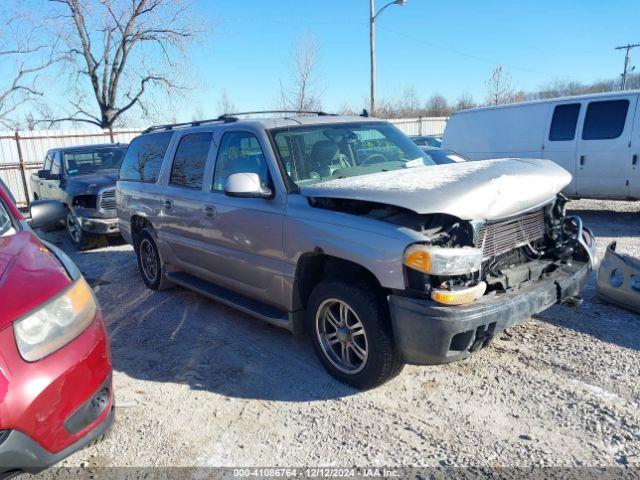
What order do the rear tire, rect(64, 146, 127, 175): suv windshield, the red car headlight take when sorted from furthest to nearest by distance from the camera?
1. rect(64, 146, 127, 175): suv windshield
2. the rear tire
3. the red car headlight

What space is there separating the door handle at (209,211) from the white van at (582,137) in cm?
696

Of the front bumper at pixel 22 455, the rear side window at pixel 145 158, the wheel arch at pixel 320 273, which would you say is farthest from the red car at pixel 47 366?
the rear side window at pixel 145 158

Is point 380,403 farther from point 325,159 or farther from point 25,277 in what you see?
point 25,277

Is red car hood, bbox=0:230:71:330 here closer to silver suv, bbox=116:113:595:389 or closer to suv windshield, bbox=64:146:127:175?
silver suv, bbox=116:113:595:389

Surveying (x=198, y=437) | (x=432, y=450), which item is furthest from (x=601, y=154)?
(x=198, y=437)

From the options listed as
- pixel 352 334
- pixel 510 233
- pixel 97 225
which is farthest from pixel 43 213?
pixel 97 225

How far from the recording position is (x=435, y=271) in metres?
2.83

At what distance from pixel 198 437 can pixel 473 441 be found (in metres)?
1.64

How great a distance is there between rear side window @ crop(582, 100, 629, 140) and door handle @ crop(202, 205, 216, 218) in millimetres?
7062

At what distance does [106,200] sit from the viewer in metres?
8.56

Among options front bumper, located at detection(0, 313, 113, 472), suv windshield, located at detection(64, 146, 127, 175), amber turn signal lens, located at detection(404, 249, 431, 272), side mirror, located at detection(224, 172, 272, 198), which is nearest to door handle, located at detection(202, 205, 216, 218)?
side mirror, located at detection(224, 172, 272, 198)

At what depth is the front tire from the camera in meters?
3.18

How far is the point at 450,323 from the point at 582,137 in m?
7.26

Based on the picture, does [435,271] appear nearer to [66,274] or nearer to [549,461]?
[549,461]
